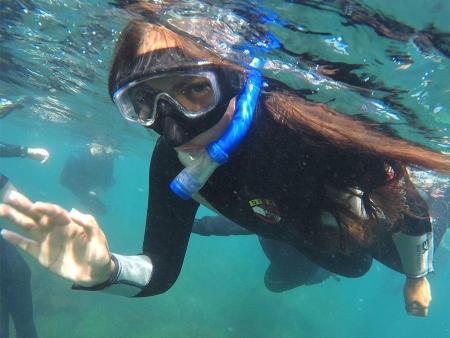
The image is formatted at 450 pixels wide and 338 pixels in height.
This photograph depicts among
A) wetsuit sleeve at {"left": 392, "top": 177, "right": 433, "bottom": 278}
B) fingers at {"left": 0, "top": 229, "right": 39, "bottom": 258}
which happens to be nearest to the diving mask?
fingers at {"left": 0, "top": 229, "right": 39, "bottom": 258}

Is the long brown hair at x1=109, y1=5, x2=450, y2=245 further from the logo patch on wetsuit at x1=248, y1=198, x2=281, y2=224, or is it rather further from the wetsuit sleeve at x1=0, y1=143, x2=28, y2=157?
the wetsuit sleeve at x1=0, y1=143, x2=28, y2=157

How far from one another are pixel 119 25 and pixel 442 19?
237 inches

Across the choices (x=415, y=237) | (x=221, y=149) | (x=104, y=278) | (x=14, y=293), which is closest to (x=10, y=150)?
(x=14, y=293)

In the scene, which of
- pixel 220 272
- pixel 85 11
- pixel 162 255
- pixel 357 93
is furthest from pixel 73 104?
pixel 220 272

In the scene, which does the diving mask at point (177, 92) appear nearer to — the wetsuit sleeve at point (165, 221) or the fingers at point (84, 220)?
the wetsuit sleeve at point (165, 221)

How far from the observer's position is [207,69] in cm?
351

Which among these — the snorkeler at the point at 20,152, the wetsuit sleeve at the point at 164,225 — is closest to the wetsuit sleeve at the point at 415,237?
the wetsuit sleeve at the point at 164,225

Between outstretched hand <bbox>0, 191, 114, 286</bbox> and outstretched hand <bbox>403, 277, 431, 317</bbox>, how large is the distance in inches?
168

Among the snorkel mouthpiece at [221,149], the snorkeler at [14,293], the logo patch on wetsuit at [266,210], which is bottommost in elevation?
the snorkeler at [14,293]

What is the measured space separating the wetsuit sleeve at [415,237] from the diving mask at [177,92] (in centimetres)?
244

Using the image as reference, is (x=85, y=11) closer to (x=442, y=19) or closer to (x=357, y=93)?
(x=357, y=93)

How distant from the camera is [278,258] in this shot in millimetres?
9469

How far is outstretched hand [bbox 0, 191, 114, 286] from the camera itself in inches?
109

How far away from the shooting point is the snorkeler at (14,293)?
10328 millimetres
